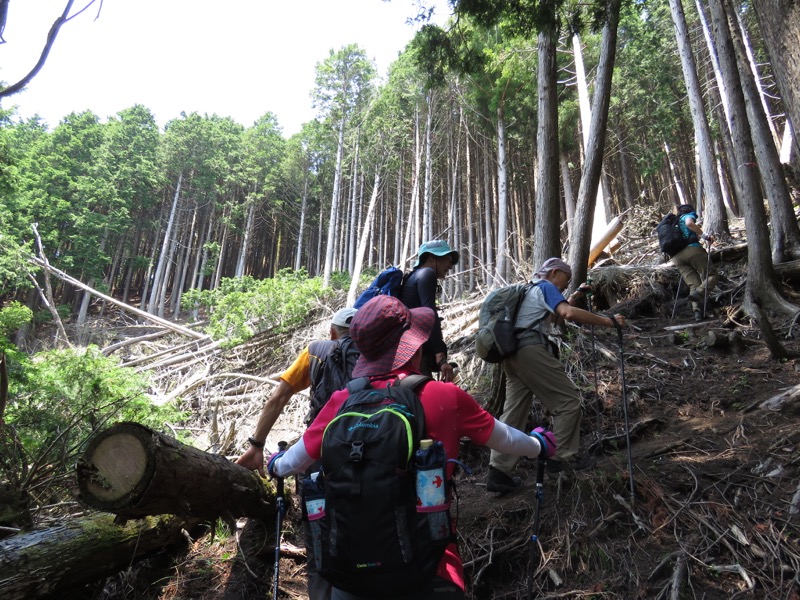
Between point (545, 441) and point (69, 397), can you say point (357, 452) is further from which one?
point (69, 397)

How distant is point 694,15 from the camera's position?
17.9 m

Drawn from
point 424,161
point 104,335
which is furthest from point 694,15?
point 104,335

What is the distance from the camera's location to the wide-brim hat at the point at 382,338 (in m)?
1.88

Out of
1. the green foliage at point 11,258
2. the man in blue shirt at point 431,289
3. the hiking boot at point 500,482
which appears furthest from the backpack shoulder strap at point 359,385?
the green foliage at point 11,258

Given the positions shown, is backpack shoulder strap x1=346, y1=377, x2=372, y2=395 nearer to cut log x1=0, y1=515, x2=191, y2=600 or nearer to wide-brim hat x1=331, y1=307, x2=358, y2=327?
wide-brim hat x1=331, y1=307, x2=358, y2=327

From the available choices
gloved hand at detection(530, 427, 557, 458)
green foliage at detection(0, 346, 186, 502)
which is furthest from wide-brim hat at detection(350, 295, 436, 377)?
green foliage at detection(0, 346, 186, 502)

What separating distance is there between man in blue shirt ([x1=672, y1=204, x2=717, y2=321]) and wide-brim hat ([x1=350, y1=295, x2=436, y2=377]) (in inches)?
243

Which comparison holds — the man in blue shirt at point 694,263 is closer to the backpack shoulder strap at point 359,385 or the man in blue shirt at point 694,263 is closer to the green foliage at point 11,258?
the backpack shoulder strap at point 359,385

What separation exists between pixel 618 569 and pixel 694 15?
73.3ft

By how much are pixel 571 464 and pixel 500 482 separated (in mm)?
542

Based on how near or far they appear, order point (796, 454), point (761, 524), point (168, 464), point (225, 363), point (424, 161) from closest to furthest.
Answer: point (168, 464)
point (761, 524)
point (796, 454)
point (225, 363)
point (424, 161)

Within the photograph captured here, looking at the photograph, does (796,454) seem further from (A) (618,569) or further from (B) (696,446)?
(A) (618,569)

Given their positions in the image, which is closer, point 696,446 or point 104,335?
point 696,446

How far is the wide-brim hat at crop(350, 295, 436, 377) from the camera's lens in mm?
1879
